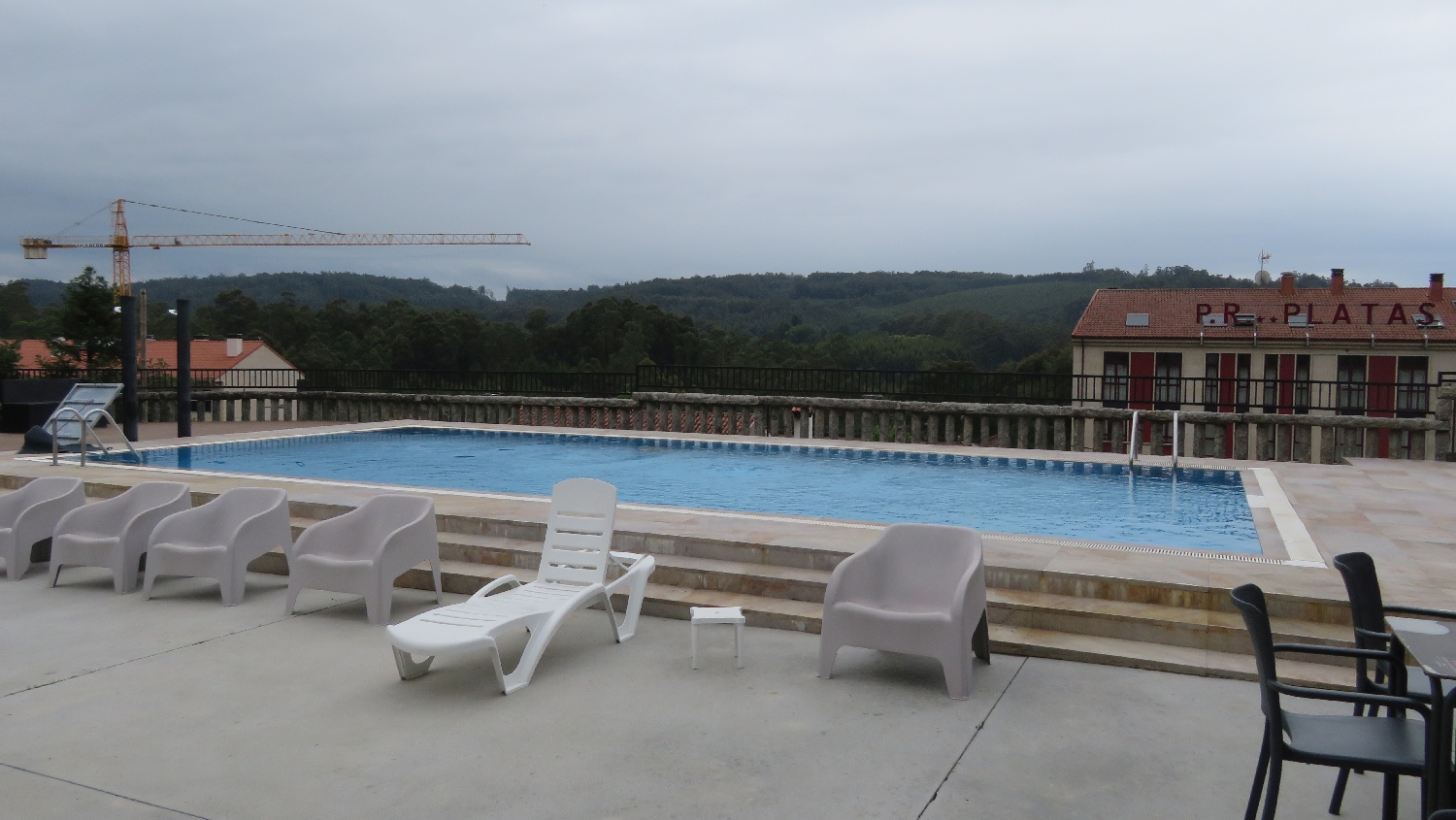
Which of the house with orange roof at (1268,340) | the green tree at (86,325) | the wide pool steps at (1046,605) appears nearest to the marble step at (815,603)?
the wide pool steps at (1046,605)

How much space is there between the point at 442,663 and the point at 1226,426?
12024 millimetres

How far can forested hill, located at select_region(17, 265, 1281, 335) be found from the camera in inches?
1870

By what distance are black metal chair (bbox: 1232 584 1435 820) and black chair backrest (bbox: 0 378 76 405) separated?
18719 mm

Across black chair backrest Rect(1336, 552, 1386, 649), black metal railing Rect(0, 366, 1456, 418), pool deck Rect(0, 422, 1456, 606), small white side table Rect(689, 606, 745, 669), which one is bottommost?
small white side table Rect(689, 606, 745, 669)

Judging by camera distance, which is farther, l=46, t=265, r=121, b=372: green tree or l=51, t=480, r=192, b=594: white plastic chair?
l=46, t=265, r=121, b=372: green tree

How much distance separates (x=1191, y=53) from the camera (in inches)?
649

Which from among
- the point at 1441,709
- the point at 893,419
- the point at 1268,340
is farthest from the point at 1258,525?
the point at 1268,340

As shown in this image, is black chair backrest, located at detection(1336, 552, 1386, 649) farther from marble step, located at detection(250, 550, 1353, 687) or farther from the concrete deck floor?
marble step, located at detection(250, 550, 1353, 687)

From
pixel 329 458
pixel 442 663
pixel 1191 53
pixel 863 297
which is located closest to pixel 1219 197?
pixel 863 297

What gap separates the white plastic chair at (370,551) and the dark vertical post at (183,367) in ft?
31.8

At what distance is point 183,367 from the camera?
47.1 ft

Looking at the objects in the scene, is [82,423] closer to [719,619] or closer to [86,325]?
[719,619]

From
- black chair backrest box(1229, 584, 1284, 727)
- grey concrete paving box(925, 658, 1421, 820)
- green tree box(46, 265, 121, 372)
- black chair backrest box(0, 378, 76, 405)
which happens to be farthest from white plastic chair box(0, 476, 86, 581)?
green tree box(46, 265, 121, 372)

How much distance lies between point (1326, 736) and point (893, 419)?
1311cm
